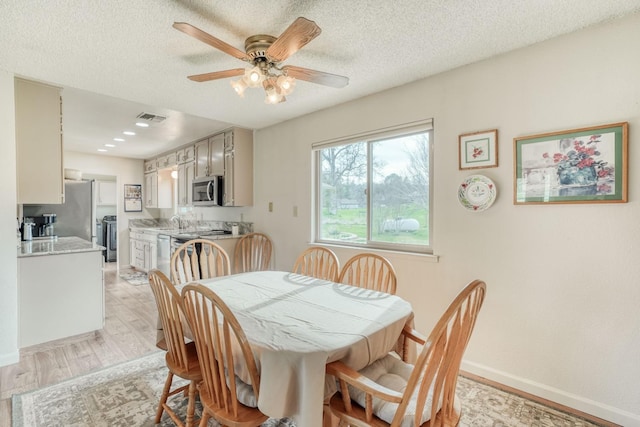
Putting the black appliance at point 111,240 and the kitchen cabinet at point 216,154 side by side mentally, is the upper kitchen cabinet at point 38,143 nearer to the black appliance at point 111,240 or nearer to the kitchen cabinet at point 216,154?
the kitchen cabinet at point 216,154

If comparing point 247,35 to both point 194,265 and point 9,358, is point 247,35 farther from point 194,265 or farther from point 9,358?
point 9,358

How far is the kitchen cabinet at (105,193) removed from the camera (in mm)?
6918

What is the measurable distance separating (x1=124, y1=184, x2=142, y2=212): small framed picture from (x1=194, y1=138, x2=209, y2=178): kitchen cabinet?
2.36 meters

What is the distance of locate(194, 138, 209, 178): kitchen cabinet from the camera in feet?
15.1

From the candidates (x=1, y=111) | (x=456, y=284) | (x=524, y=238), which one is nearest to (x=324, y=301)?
(x=456, y=284)

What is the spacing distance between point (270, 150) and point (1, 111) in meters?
2.42

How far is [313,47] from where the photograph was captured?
199cm

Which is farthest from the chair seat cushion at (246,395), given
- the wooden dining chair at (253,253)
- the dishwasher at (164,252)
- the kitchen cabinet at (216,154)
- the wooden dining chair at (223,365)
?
the dishwasher at (164,252)

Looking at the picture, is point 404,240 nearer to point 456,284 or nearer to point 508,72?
point 456,284

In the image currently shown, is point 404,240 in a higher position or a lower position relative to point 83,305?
higher

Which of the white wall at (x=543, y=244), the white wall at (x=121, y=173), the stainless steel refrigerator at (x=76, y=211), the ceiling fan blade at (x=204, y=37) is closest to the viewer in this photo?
the ceiling fan blade at (x=204, y=37)

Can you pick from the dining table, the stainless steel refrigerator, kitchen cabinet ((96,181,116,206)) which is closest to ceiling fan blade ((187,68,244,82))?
the dining table

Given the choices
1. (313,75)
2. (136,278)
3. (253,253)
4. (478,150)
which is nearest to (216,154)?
(253,253)

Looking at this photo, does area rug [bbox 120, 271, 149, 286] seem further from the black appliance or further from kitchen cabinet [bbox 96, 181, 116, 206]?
kitchen cabinet [bbox 96, 181, 116, 206]
